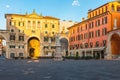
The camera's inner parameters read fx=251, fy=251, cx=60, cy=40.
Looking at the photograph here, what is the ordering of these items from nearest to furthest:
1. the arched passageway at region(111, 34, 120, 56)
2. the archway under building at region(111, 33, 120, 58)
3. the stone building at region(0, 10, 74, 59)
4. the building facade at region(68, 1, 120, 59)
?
the archway under building at region(111, 33, 120, 58) < the arched passageway at region(111, 34, 120, 56) < the building facade at region(68, 1, 120, 59) < the stone building at region(0, 10, 74, 59)

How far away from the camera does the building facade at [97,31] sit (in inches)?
2655

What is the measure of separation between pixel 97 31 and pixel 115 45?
833 cm

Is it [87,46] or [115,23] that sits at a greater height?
[115,23]

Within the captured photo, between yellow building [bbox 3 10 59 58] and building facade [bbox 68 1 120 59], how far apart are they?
10.5 metres

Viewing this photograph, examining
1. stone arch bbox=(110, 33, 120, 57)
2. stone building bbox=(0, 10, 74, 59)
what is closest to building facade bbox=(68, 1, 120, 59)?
stone arch bbox=(110, 33, 120, 57)

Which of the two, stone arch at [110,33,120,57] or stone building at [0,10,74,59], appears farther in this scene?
stone building at [0,10,74,59]

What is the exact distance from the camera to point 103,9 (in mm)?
75375

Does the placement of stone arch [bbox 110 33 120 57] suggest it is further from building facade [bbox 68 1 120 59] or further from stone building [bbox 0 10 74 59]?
stone building [bbox 0 10 74 59]

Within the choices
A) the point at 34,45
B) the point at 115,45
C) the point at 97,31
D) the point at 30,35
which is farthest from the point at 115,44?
the point at 34,45

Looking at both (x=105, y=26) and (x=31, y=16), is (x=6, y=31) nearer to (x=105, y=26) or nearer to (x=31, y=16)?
(x=31, y=16)

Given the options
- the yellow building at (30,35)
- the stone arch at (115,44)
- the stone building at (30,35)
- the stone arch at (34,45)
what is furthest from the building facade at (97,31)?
the stone arch at (34,45)

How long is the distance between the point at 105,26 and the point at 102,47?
586 cm

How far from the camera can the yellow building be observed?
90.4m

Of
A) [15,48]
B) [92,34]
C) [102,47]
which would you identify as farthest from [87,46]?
[15,48]
